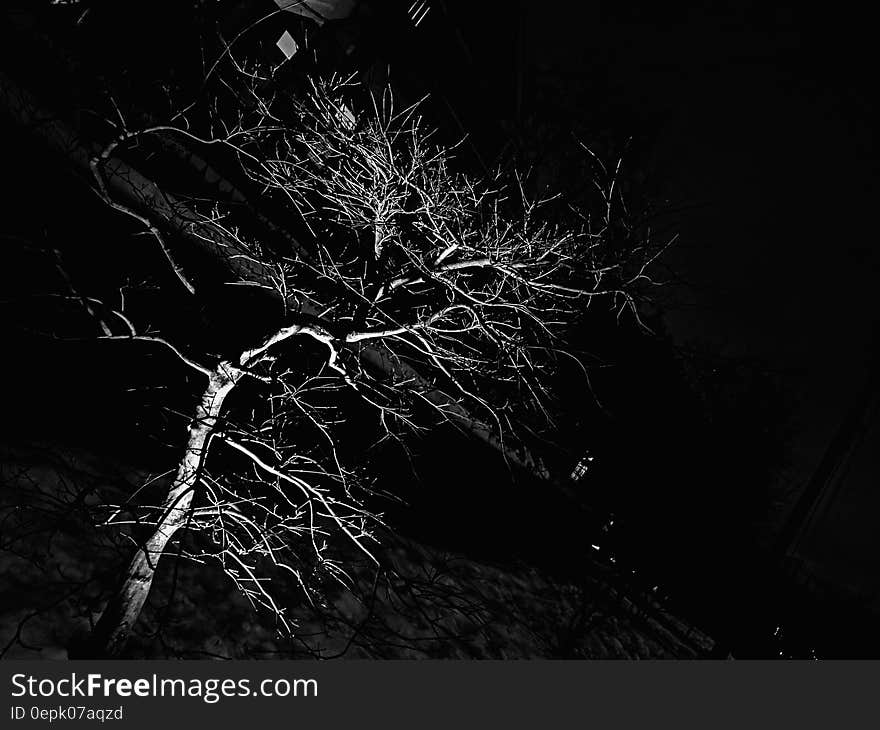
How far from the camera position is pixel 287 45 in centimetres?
870

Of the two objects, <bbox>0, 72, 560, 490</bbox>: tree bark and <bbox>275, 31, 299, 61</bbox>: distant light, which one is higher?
<bbox>275, 31, 299, 61</bbox>: distant light

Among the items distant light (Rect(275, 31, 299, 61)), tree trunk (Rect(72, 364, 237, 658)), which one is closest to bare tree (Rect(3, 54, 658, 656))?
tree trunk (Rect(72, 364, 237, 658))

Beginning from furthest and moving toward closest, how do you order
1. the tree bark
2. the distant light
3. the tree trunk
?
the distant light
the tree bark
the tree trunk

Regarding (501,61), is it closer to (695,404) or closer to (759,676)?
(695,404)

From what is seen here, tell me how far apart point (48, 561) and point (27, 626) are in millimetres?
696

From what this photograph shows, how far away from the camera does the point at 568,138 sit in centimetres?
1289

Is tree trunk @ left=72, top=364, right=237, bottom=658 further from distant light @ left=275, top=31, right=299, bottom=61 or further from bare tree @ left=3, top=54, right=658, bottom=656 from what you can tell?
distant light @ left=275, top=31, right=299, bottom=61

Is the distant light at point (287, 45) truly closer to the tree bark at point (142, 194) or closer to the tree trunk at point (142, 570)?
the tree bark at point (142, 194)

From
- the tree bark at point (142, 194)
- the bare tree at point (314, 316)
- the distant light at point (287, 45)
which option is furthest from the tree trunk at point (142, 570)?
the distant light at point (287, 45)

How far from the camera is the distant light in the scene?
8555 millimetres

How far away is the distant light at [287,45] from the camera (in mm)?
8555

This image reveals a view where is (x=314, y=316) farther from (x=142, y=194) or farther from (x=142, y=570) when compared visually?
(x=142, y=570)

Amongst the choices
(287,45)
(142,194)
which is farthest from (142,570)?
(287,45)

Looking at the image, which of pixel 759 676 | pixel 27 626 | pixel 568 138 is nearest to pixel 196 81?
pixel 27 626
